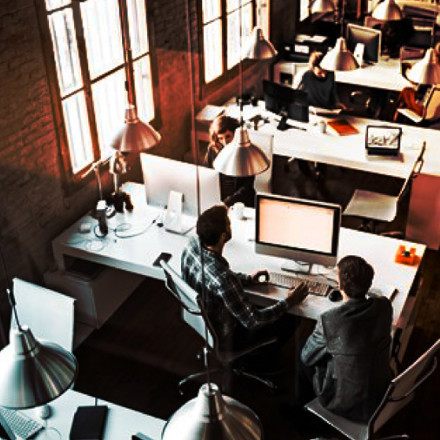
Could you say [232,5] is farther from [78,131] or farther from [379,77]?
[78,131]

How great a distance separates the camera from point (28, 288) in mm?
3838

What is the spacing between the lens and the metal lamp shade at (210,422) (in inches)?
76.2

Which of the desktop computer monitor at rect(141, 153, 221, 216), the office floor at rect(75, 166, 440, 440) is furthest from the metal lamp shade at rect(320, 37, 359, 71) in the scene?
the desktop computer monitor at rect(141, 153, 221, 216)

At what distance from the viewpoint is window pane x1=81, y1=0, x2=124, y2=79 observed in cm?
486

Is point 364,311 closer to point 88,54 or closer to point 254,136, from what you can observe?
point 254,136

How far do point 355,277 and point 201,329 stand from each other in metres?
1.08

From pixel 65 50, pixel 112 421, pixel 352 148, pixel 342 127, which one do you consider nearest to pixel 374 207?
pixel 352 148

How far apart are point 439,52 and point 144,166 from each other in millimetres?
4119

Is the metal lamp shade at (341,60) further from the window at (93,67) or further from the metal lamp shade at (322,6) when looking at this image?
the metal lamp shade at (322,6)

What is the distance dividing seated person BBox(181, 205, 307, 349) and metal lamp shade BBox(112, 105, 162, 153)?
0.68 meters

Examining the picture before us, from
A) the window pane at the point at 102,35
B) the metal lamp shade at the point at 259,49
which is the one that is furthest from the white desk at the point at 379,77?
the window pane at the point at 102,35

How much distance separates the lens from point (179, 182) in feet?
14.8

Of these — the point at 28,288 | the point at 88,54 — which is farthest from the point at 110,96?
the point at 28,288

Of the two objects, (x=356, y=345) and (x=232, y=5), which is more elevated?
(x=232, y=5)
